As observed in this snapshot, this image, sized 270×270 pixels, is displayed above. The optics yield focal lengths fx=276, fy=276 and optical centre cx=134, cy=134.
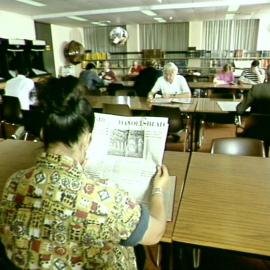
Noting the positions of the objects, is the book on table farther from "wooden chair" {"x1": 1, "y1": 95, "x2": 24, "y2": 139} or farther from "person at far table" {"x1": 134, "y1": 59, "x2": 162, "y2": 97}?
"wooden chair" {"x1": 1, "y1": 95, "x2": 24, "y2": 139}

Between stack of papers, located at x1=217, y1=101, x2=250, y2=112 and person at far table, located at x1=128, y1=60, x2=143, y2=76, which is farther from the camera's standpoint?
person at far table, located at x1=128, y1=60, x2=143, y2=76

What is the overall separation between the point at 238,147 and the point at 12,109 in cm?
281

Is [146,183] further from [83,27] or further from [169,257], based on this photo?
[83,27]

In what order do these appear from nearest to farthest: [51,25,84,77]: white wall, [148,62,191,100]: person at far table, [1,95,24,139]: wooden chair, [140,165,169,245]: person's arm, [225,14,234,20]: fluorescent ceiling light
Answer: [140,165,169,245]: person's arm, [1,95,24,139]: wooden chair, [148,62,191,100]: person at far table, [225,14,234,20]: fluorescent ceiling light, [51,25,84,77]: white wall

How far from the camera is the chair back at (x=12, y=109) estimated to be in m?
3.45

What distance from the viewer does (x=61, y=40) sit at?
343 inches

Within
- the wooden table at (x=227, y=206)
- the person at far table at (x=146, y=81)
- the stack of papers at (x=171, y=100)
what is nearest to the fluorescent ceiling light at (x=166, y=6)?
the person at far table at (x=146, y=81)

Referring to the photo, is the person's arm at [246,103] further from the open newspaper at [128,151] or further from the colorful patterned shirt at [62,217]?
the colorful patterned shirt at [62,217]

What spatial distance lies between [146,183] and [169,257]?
0.38 metres

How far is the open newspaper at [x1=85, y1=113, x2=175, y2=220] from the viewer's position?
1.05 metres

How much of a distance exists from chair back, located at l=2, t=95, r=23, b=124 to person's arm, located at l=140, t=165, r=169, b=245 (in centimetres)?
285

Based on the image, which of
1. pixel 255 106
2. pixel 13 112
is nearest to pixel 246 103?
pixel 255 106

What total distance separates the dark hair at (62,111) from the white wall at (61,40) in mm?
7603

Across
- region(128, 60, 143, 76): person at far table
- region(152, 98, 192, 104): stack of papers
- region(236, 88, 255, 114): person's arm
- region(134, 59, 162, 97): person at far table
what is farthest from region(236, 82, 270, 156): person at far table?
region(128, 60, 143, 76): person at far table
